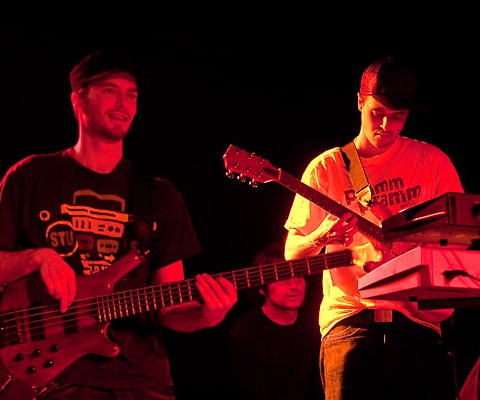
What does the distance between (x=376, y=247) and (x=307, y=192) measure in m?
0.45

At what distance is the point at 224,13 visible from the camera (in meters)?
5.41

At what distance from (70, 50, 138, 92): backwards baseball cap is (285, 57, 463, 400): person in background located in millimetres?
1117

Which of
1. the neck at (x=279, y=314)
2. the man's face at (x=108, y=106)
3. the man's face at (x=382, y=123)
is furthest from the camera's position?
the neck at (x=279, y=314)

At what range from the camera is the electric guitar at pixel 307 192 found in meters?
3.46

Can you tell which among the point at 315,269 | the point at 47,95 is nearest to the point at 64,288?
the point at 315,269

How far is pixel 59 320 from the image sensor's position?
9.86 feet

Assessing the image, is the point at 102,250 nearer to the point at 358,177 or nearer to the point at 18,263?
the point at 18,263

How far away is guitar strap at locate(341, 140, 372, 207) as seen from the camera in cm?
353

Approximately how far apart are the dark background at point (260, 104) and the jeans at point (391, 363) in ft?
7.30

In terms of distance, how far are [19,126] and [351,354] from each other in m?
2.79

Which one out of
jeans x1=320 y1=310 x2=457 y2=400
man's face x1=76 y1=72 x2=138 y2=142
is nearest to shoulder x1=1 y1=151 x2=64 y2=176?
man's face x1=76 y1=72 x2=138 y2=142

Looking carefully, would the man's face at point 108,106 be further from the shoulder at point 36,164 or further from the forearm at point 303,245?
the forearm at point 303,245

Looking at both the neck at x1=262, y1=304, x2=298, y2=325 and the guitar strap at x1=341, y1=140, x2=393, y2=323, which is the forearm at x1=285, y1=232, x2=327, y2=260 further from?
the neck at x1=262, y1=304, x2=298, y2=325

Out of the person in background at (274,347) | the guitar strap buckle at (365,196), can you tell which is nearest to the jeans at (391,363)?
the guitar strap buckle at (365,196)
